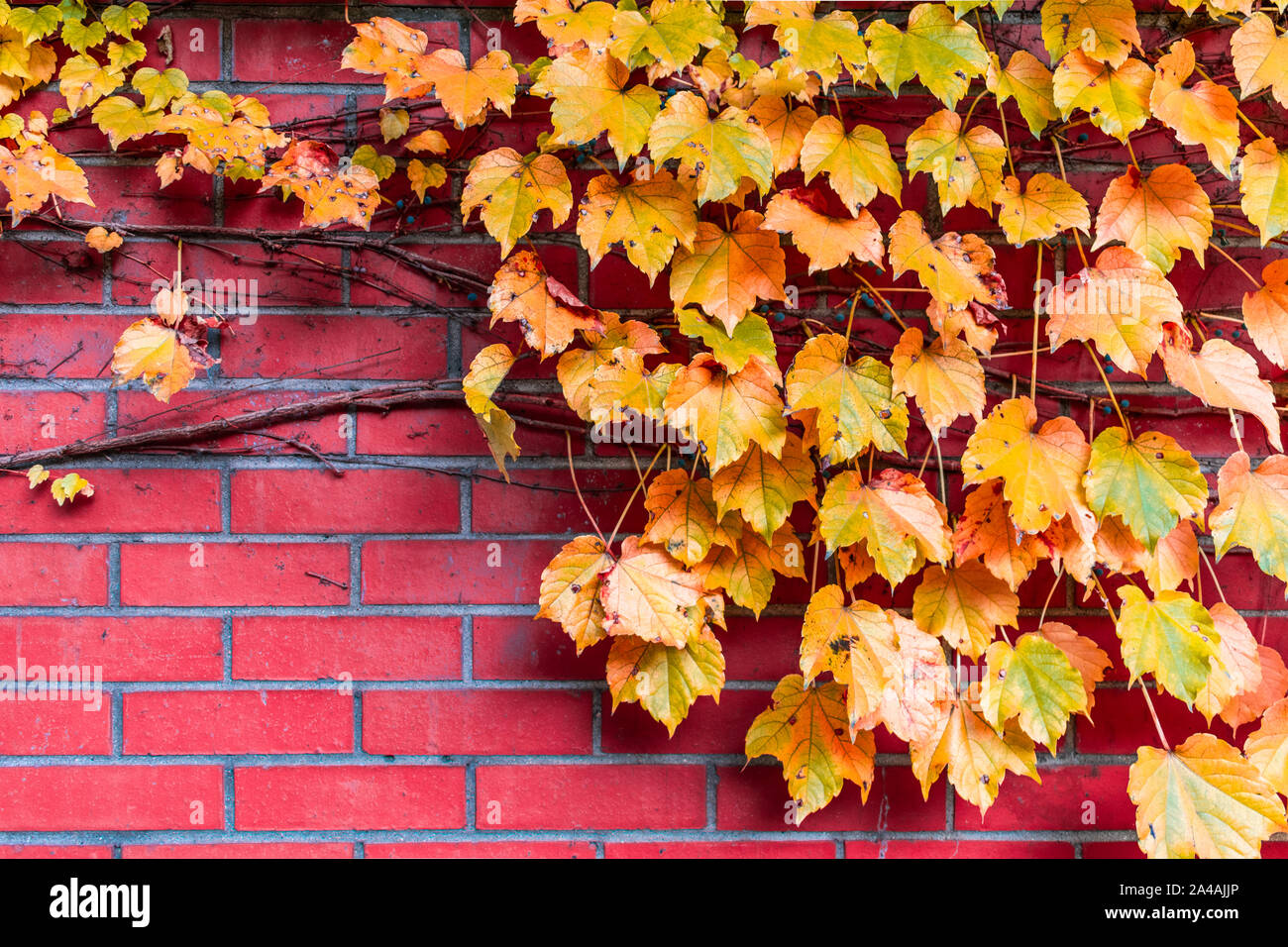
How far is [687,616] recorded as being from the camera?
84 cm

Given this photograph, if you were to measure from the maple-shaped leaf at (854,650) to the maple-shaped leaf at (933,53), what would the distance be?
53 cm

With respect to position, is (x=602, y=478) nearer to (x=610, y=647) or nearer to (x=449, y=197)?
(x=610, y=647)

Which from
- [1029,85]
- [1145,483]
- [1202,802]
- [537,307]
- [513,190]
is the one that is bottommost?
[1202,802]

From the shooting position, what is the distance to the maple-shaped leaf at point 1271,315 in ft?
2.92

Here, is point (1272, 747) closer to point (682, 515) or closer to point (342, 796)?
point (682, 515)

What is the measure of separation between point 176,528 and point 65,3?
0.62 meters

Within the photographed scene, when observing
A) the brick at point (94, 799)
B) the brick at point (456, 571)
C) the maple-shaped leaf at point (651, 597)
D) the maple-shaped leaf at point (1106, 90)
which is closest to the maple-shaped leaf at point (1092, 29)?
the maple-shaped leaf at point (1106, 90)

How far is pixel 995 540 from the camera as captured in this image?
2.82 ft

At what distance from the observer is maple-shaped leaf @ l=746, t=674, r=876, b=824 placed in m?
0.89

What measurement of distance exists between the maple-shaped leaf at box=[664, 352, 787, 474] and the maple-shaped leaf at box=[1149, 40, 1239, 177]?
51 cm

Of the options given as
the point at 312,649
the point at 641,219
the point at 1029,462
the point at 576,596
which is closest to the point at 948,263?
the point at 1029,462

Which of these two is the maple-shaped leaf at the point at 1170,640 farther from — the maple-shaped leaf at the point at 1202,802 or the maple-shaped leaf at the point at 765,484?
the maple-shaped leaf at the point at 765,484

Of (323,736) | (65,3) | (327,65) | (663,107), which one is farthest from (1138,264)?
(65,3)

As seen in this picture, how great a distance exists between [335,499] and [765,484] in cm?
52
